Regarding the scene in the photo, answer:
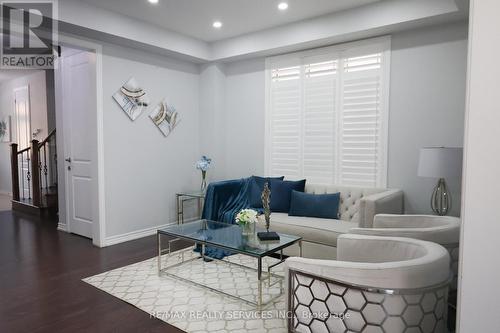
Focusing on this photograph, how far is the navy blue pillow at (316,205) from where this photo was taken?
390cm

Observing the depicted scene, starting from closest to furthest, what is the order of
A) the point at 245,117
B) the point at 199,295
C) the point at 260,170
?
the point at 199,295
the point at 260,170
the point at 245,117

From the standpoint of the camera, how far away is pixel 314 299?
6.47 ft

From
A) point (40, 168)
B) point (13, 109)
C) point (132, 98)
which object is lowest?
point (40, 168)

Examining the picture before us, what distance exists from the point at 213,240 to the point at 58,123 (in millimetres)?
3454

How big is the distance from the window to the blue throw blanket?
67cm

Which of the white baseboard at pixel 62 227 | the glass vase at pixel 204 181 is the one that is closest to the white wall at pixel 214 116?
the glass vase at pixel 204 181

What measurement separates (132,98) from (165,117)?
0.59 metres

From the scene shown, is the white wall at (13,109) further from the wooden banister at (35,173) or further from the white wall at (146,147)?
the white wall at (146,147)

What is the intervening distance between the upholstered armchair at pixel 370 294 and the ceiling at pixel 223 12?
2873 mm

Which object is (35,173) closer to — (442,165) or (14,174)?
(14,174)

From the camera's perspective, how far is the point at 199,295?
2934mm

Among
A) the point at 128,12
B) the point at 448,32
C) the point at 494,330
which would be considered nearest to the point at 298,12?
the point at 448,32

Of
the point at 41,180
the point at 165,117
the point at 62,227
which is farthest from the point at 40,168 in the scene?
the point at 165,117

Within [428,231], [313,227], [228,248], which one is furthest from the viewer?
[313,227]
